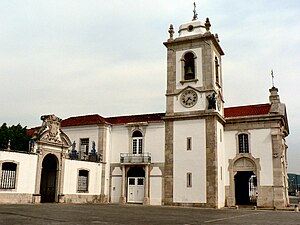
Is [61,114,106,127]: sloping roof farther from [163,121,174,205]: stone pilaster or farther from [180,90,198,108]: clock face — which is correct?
[180,90,198,108]: clock face

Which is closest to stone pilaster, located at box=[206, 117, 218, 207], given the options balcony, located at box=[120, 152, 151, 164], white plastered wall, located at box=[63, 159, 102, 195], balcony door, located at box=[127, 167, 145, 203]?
balcony, located at box=[120, 152, 151, 164]

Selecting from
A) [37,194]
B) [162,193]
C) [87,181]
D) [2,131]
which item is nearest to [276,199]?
[162,193]

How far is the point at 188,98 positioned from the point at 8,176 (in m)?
14.7

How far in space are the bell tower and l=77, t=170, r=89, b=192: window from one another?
6446 millimetres

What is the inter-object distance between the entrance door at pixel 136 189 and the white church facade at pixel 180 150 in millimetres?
82

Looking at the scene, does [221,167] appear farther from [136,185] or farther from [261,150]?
[136,185]

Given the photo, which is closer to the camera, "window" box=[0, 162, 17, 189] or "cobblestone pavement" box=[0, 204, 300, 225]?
"cobblestone pavement" box=[0, 204, 300, 225]

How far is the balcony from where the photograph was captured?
98.0 ft

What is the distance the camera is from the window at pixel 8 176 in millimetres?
22797

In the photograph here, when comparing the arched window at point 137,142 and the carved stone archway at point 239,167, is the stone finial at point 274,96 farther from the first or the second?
the arched window at point 137,142

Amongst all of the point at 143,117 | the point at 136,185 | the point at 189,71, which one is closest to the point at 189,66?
the point at 189,71

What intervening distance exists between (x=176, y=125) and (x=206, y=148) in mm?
3259

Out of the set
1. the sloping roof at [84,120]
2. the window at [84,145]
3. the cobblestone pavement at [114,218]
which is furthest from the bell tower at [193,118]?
the cobblestone pavement at [114,218]

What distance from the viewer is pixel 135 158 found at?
3033 cm
